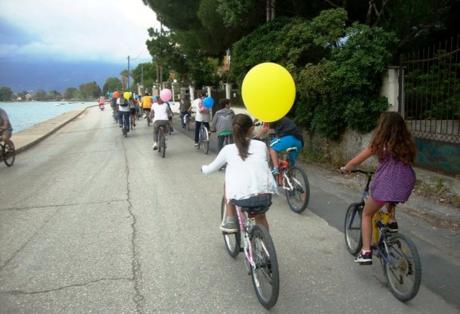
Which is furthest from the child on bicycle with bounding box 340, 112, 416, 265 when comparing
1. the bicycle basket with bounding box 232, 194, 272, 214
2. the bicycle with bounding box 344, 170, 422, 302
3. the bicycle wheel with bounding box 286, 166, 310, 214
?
the bicycle wheel with bounding box 286, 166, 310, 214

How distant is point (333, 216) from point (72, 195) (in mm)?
4738

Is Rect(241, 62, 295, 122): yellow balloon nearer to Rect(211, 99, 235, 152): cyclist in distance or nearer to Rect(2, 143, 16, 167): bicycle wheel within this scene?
Rect(211, 99, 235, 152): cyclist in distance

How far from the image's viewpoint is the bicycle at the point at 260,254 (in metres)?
3.75

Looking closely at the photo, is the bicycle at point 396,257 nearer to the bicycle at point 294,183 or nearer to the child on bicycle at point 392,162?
the child on bicycle at point 392,162

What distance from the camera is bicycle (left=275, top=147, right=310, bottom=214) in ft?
22.4

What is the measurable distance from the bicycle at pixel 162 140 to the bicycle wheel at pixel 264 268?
29.4ft

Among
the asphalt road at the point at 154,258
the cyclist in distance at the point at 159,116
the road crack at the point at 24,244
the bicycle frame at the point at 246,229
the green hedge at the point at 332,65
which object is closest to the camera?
the asphalt road at the point at 154,258

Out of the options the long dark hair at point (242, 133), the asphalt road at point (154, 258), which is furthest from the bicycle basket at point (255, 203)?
the asphalt road at point (154, 258)

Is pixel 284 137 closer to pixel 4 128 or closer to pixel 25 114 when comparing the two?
pixel 4 128

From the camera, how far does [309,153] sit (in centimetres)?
1189

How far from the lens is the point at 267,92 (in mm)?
6078

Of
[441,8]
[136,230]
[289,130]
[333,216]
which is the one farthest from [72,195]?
[441,8]

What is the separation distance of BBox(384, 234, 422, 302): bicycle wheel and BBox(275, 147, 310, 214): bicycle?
264 cm

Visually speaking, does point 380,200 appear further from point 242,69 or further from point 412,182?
point 242,69
